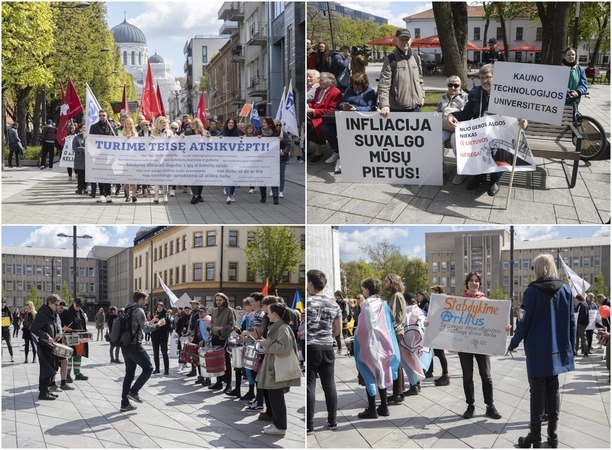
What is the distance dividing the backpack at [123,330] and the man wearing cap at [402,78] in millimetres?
4620

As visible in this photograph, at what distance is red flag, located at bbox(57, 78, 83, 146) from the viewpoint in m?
18.3

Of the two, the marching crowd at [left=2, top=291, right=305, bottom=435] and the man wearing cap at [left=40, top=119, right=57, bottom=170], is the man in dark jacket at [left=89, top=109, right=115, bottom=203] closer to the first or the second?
the marching crowd at [left=2, top=291, right=305, bottom=435]

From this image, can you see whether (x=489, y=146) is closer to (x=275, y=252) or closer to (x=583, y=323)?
(x=583, y=323)

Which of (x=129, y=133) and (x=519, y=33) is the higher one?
(x=519, y=33)

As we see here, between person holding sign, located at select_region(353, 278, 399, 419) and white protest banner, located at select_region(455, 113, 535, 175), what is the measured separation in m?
2.72

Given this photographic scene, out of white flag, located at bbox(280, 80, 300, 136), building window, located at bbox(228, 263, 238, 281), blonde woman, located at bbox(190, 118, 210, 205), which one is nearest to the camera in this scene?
blonde woman, located at bbox(190, 118, 210, 205)

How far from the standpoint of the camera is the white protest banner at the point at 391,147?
30.3 feet

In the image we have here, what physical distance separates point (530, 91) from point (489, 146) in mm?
863

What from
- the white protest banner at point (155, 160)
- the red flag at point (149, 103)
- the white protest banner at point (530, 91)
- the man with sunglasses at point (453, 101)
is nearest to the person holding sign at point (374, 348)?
the man with sunglasses at point (453, 101)

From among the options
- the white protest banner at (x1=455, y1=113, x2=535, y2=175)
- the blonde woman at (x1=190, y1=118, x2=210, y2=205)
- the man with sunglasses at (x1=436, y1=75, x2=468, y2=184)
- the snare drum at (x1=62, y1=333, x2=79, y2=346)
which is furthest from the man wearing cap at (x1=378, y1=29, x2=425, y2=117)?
the snare drum at (x1=62, y1=333, x2=79, y2=346)

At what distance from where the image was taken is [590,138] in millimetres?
10820

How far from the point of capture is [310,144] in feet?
38.5

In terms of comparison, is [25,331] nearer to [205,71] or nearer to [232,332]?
[232,332]

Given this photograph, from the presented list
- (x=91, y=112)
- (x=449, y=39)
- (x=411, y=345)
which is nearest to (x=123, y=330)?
(x=411, y=345)
